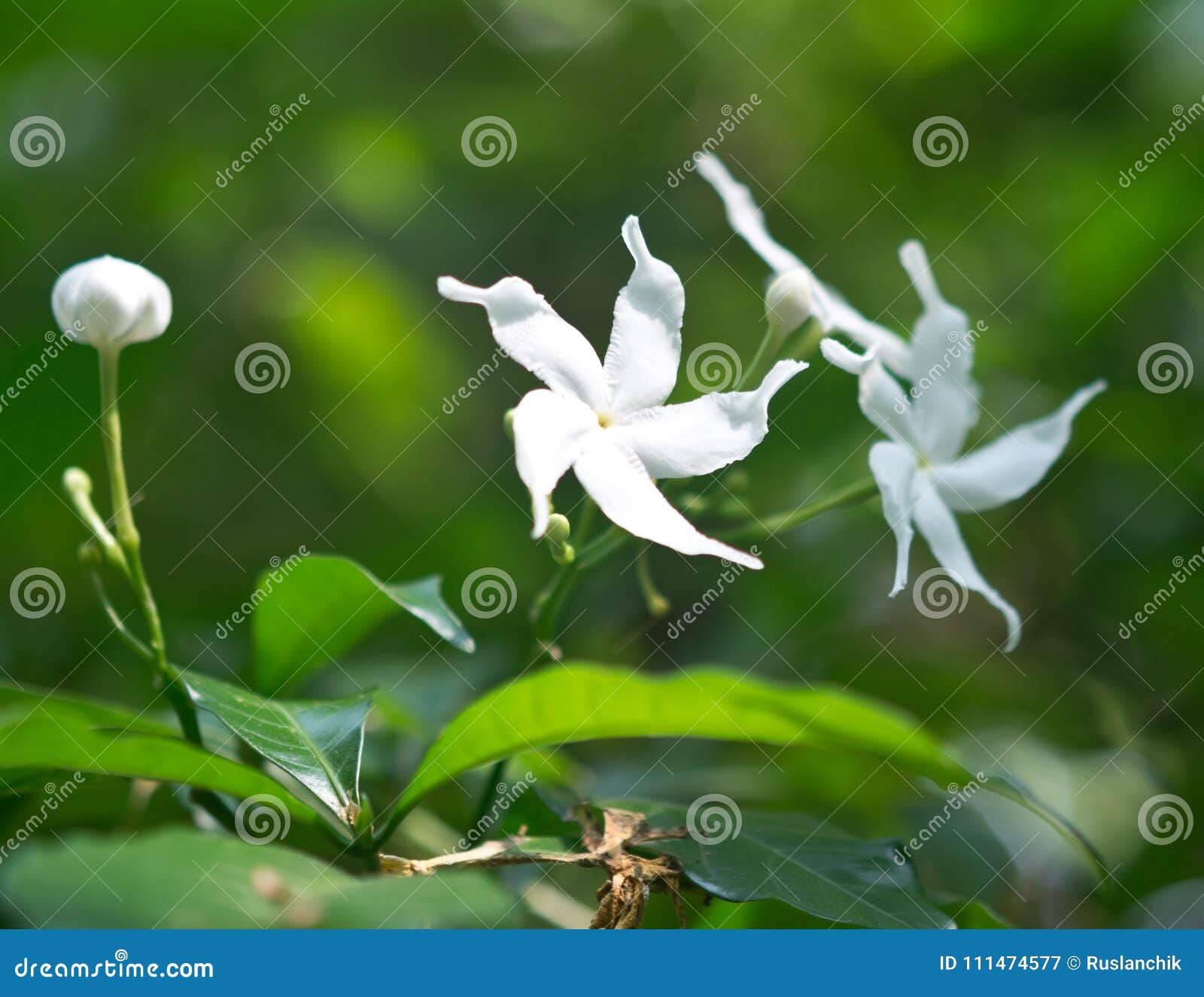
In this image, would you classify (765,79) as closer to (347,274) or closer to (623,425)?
(347,274)

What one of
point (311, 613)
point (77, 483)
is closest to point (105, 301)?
point (77, 483)

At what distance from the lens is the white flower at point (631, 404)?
1044 millimetres

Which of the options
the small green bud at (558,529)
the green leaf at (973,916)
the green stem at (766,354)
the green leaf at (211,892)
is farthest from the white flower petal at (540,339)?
the green leaf at (973,916)

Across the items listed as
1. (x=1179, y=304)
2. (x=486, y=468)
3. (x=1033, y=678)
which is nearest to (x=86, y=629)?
(x=486, y=468)

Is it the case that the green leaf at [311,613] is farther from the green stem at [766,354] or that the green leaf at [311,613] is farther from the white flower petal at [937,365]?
the white flower petal at [937,365]

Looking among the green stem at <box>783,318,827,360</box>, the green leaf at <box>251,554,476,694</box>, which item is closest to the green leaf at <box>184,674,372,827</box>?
the green leaf at <box>251,554,476,694</box>

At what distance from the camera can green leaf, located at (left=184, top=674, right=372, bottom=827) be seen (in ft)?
3.38

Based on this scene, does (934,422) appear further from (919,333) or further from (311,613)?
(311,613)

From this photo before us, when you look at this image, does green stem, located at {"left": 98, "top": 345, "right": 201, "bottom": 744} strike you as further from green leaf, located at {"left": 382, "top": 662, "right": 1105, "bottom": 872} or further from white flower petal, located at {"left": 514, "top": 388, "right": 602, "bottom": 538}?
white flower petal, located at {"left": 514, "top": 388, "right": 602, "bottom": 538}

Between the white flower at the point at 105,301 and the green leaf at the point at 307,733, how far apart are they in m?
0.40

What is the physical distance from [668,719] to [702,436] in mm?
281

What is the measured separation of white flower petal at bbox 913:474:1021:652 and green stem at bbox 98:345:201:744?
0.82m

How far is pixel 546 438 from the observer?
102 centimetres

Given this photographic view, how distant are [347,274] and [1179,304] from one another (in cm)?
168
